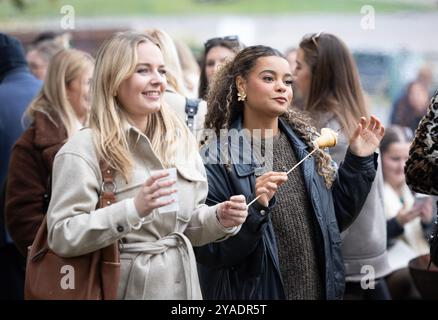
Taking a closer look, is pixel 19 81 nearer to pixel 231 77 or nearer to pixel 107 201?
pixel 231 77

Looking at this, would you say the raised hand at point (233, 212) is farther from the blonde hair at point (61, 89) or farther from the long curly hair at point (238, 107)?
the blonde hair at point (61, 89)

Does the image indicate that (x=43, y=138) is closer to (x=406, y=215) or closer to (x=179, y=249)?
(x=179, y=249)

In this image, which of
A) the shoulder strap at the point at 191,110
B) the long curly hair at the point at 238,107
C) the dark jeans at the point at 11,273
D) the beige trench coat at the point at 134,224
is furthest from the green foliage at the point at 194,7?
the beige trench coat at the point at 134,224

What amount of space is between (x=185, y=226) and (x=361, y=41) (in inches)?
354

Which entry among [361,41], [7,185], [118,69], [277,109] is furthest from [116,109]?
[361,41]

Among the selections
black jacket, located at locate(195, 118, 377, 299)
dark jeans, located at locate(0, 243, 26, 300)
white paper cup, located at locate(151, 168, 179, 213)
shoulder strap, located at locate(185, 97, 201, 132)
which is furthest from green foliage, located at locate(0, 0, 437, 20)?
white paper cup, located at locate(151, 168, 179, 213)

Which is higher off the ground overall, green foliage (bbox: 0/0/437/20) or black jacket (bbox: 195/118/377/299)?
black jacket (bbox: 195/118/377/299)

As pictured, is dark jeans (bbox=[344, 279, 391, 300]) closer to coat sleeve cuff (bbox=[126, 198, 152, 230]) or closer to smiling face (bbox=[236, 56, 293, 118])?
smiling face (bbox=[236, 56, 293, 118])

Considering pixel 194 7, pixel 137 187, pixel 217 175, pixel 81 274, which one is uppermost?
pixel 137 187

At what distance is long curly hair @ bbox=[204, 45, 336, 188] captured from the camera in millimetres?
4586

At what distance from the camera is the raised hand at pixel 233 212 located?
394 centimetres

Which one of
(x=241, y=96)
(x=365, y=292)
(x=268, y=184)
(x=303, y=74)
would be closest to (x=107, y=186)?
(x=268, y=184)

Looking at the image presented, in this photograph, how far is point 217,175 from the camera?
14.6ft

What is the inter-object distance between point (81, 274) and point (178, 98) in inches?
71.9
